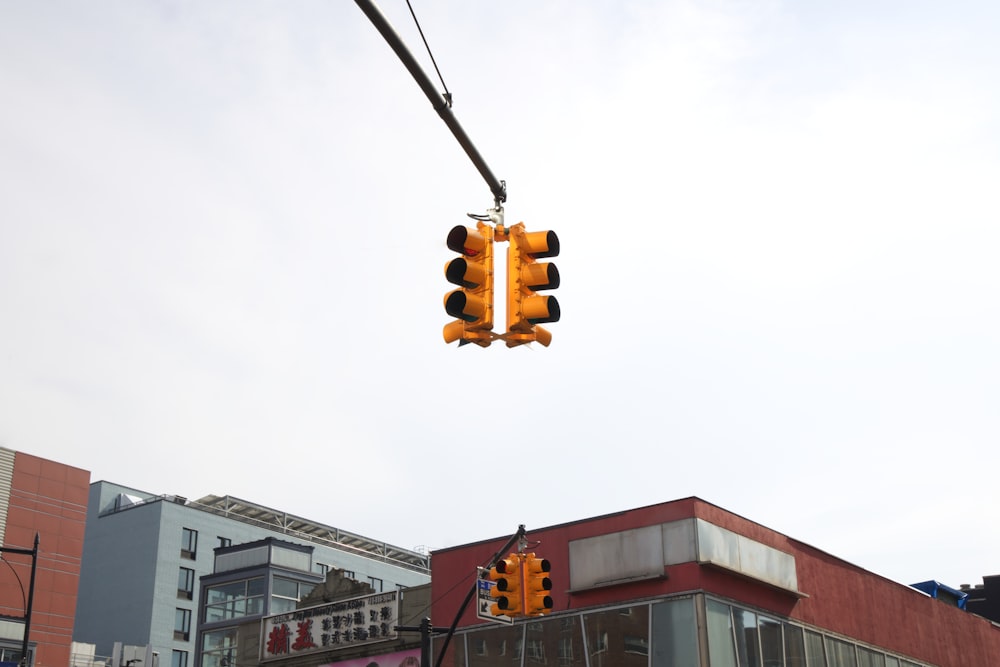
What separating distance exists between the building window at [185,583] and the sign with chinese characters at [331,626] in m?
50.3

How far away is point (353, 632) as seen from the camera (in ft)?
115

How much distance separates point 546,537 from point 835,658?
9.69 metres

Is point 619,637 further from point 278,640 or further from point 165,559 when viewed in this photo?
point 165,559

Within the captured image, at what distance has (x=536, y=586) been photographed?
18.2m

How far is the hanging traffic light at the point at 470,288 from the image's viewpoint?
1077 centimetres

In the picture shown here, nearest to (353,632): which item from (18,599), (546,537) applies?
(546,537)

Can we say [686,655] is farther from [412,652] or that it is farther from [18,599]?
[18,599]

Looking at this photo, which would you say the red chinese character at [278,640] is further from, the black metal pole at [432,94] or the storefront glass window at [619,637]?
the black metal pole at [432,94]

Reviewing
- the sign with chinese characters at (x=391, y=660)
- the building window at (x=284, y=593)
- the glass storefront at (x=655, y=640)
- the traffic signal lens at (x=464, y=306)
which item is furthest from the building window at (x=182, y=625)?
the traffic signal lens at (x=464, y=306)

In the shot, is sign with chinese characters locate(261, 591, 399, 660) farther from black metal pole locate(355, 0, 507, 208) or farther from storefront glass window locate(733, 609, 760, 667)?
black metal pole locate(355, 0, 507, 208)

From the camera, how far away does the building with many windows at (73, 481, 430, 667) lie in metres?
82.8

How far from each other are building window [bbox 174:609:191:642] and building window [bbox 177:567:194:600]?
113 centimetres

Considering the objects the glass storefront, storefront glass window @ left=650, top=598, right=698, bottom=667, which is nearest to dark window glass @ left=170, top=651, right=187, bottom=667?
the glass storefront

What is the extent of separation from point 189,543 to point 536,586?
73581 mm
